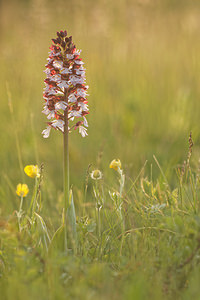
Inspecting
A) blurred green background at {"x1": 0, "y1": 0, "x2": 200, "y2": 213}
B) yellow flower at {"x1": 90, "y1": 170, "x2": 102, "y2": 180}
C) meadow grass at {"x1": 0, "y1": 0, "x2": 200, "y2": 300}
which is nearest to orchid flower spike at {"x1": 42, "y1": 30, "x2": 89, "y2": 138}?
yellow flower at {"x1": 90, "y1": 170, "x2": 102, "y2": 180}

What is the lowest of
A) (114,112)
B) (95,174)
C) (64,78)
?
(95,174)

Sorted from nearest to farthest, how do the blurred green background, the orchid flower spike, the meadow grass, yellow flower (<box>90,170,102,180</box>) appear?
the meadow grass, the orchid flower spike, yellow flower (<box>90,170,102,180</box>), the blurred green background

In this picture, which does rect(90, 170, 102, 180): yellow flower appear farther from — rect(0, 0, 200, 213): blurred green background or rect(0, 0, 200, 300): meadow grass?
rect(0, 0, 200, 213): blurred green background

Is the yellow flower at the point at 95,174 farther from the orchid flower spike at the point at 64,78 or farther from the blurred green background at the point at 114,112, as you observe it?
the blurred green background at the point at 114,112

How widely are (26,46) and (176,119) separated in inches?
87.3

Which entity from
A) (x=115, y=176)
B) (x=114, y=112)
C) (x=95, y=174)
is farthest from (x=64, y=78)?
(x=114, y=112)

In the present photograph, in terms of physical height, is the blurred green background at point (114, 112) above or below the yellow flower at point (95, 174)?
above

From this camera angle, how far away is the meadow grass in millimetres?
1330

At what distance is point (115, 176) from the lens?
274 cm

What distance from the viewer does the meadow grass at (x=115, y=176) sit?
1.33m

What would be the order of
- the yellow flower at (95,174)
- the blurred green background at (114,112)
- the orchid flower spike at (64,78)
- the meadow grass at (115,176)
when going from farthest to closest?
the blurred green background at (114,112) < the yellow flower at (95,174) < the orchid flower spike at (64,78) < the meadow grass at (115,176)

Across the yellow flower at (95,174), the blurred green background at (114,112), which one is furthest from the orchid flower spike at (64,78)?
the blurred green background at (114,112)

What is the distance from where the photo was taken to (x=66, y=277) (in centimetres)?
146

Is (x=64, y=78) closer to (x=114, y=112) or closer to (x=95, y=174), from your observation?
(x=95, y=174)
